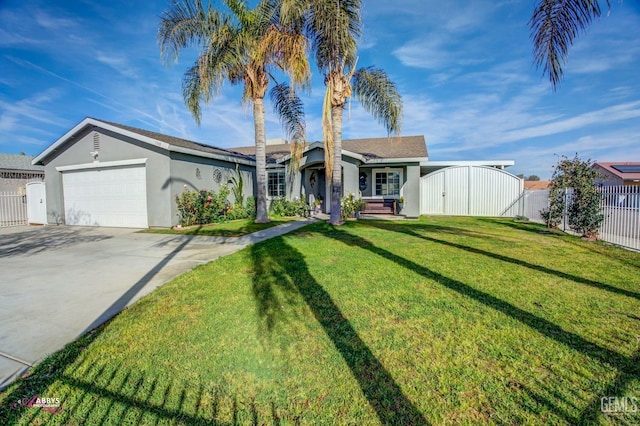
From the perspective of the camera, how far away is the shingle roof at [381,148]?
17484 mm

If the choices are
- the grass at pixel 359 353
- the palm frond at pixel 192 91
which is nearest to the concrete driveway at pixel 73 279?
the grass at pixel 359 353

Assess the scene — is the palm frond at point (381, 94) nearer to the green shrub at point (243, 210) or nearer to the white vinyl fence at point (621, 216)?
the white vinyl fence at point (621, 216)

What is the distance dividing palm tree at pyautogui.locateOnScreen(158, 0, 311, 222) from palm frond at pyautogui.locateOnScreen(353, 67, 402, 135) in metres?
3.38

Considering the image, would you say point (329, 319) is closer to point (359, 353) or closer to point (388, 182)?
point (359, 353)

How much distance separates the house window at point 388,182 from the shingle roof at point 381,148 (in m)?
1.09

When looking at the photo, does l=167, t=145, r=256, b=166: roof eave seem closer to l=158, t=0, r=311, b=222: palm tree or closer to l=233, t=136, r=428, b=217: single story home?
l=233, t=136, r=428, b=217: single story home

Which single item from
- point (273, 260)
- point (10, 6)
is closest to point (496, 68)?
point (273, 260)

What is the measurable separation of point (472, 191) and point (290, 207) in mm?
11692

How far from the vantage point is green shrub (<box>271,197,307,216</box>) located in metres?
15.1

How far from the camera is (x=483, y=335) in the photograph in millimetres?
3043

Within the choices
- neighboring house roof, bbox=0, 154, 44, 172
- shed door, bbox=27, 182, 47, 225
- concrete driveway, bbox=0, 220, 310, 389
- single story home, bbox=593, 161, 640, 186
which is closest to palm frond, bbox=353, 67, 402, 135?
concrete driveway, bbox=0, 220, 310, 389

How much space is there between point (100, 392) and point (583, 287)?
6281mm

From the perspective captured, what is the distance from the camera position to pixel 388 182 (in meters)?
18.0

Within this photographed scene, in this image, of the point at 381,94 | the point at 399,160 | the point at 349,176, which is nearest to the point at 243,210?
the point at 349,176
